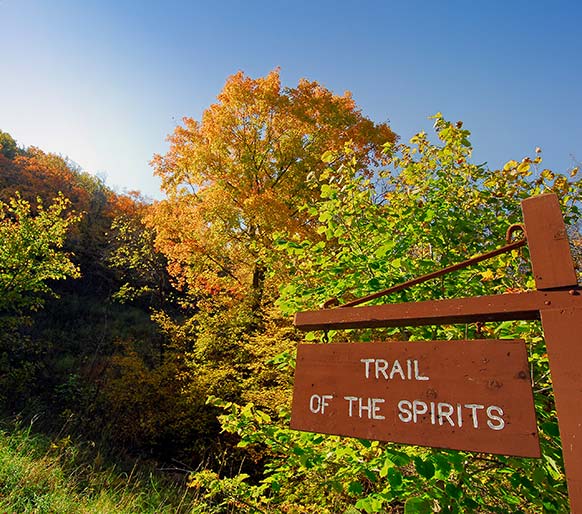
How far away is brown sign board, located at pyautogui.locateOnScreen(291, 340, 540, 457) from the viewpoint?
1328 millimetres

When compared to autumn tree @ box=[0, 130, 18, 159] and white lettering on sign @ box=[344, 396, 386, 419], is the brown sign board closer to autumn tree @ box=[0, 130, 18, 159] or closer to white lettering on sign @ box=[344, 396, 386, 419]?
white lettering on sign @ box=[344, 396, 386, 419]

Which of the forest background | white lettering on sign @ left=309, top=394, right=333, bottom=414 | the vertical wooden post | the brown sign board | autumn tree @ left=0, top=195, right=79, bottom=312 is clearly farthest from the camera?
autumn tree @ left=0, top=195, right=79, bottom=312

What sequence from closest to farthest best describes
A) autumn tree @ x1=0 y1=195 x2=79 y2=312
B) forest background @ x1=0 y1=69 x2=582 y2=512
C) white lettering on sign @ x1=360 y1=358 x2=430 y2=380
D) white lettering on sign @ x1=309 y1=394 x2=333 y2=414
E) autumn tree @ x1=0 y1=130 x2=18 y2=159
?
white lettering on sign @ x1=360 y1=358 x2=430 y2=380 → white lettering on sign @ x1=309 y1=394 x2=333 y2=414 → forest background @ x1=0 y1=69 x2=582 y2=512 → autumn tree @ x1=0 y1=195 x2=79 y2=312 → autumn tree @ x1=0 y1=130 x2=18 y2=159

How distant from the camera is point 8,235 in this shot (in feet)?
30.9

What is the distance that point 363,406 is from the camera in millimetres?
1587

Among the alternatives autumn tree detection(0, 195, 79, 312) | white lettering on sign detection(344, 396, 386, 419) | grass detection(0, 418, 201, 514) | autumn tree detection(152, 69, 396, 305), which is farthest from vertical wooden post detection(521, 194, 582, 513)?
autumn tree detection(0, 195, 79, 312)

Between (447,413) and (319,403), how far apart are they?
589 mm

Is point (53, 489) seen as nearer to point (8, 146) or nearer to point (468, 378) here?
point (468, 378)

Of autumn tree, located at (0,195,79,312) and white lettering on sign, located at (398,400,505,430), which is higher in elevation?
autumn tree, located at (0,195,79,312)

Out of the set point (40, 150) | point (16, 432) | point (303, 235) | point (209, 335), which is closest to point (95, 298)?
point (209, 335)

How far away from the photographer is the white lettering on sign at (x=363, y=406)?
1.55 metres

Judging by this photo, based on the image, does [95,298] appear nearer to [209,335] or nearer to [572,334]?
[209,335]

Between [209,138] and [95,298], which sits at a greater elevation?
[209,138]

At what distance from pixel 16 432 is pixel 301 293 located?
260 inches
